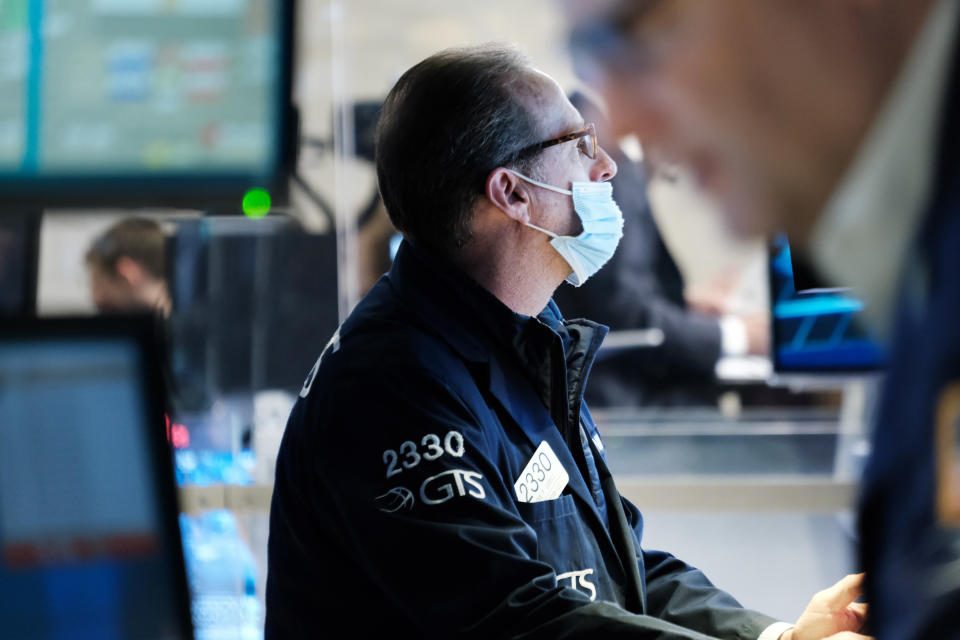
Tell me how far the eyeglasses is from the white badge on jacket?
50 cm

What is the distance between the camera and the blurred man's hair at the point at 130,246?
2449 mm

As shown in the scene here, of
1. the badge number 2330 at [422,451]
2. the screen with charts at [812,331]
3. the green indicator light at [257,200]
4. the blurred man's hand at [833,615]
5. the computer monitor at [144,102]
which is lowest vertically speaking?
the screen with charts at [812,331]

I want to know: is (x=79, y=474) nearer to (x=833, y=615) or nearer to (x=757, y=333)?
(x=833, y=615)

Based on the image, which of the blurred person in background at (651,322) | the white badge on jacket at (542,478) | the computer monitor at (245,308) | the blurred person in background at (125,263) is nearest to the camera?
the white badge on jacket at (542,478)

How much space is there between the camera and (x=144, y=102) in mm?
644

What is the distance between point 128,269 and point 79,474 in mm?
1838

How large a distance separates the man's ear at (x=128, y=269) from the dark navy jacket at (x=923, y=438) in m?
2.18

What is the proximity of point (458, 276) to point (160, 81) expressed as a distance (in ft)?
2.96

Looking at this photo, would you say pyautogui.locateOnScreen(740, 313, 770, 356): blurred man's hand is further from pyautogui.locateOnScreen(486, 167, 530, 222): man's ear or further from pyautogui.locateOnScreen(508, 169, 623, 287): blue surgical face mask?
pyautogui.locateOnScreen(486, 167, 530, 222): man's ear

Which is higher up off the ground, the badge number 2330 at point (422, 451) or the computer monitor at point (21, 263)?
the computer monitor at point (21, 263)

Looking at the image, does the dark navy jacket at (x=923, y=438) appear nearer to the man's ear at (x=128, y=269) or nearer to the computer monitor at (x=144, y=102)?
the computer monitor at (x=144, y=102)

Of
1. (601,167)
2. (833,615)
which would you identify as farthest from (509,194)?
(833,615)

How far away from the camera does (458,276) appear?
153 centimetres

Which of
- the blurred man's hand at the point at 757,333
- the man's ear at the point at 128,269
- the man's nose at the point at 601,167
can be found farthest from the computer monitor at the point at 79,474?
the blurred man's hand at the point at 757,333
